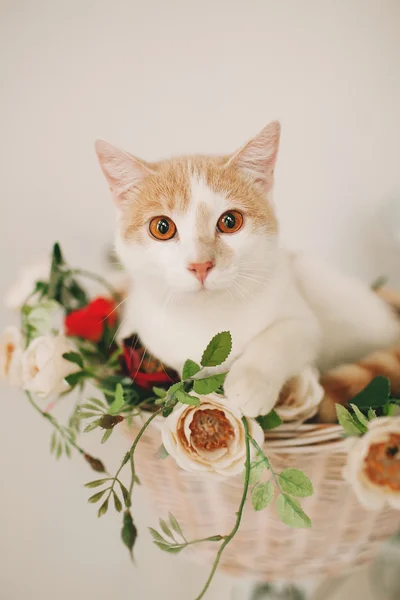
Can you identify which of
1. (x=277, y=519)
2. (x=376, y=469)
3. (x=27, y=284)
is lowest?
(x=277, y=519)

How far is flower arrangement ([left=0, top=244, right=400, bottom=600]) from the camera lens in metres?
0.55

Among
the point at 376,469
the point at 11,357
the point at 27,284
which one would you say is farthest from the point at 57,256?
the point at 376,469

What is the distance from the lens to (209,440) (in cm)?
57

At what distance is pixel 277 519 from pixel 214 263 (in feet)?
1.15

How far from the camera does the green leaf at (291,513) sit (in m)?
0.53

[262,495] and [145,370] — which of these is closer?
[262,495]

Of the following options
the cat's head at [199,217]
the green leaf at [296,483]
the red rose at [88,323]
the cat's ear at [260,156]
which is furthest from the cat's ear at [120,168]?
the green leaf at [296,483]

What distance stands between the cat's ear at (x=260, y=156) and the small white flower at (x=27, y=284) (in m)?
0.45

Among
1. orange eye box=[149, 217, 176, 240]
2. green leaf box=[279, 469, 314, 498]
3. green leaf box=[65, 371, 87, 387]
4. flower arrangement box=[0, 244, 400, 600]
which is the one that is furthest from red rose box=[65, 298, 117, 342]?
green leaf box=[279, 469, 314, 498]

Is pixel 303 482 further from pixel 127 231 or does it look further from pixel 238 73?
pixel 238 73

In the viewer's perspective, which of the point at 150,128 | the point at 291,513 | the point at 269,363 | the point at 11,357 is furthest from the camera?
the point at 150,128

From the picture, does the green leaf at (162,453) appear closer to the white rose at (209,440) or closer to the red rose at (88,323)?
the white rose at (209,440)

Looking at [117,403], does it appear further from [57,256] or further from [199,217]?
[57,256]

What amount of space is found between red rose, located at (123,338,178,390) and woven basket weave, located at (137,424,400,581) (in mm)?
90
